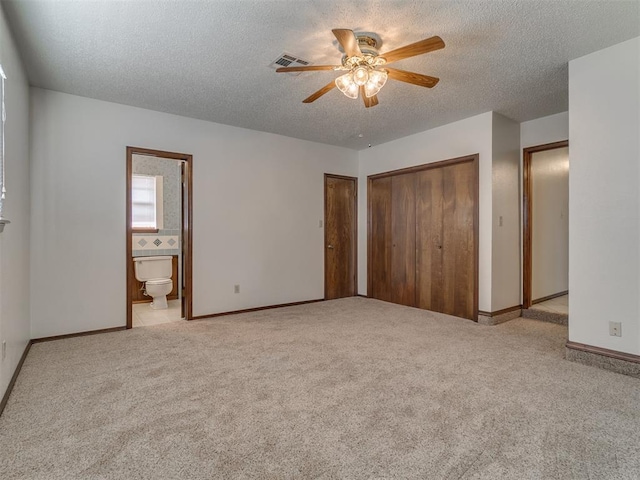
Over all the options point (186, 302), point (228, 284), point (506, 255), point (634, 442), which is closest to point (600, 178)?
point (506, 255)

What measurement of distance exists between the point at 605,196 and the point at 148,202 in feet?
19.6

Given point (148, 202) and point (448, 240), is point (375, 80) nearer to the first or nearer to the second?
point (448, 240)

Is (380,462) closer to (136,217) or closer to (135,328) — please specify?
(135,328)

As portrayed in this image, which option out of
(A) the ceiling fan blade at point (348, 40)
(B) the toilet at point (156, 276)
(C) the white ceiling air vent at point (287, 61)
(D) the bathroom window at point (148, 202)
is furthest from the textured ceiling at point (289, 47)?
(B) the toilet at point (156, 276)

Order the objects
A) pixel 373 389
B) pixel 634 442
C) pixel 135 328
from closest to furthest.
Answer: pixel 634 442 → pixel 373 389 → pixel 135 328

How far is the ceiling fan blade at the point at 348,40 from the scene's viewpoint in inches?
79.0

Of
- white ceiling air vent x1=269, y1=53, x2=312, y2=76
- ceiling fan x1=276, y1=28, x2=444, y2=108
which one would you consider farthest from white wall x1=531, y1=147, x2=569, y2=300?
white ceiling air vent x1=269, y1=53, x2=312, y2=76

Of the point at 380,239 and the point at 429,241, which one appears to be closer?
the point at 429,241

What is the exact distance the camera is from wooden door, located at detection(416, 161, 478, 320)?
4.36 meters

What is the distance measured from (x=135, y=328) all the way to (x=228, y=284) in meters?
1.18

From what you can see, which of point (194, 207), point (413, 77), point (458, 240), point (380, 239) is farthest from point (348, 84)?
point (380, 239)

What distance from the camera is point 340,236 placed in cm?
581

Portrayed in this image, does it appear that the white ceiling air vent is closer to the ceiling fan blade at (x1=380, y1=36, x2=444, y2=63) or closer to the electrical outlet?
the ceiling fan blade at (x1=380, y1=36, x2=444, y2=63)

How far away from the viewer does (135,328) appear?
12.9 feet
